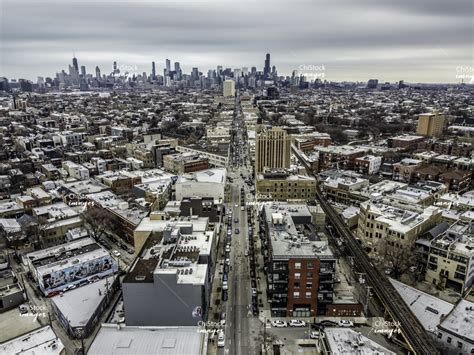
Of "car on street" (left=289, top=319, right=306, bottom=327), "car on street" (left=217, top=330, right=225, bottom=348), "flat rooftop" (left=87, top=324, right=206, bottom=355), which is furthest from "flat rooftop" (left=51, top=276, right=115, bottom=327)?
"car on street" (left=289, top=319, right=306, bottom=327)

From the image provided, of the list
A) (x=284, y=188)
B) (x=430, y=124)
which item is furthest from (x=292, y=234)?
(x=430, y=124)

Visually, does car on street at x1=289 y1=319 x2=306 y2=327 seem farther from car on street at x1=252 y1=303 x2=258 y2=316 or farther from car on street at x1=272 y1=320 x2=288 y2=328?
car on street at x1=252 y1=303 x2=258 y2=316

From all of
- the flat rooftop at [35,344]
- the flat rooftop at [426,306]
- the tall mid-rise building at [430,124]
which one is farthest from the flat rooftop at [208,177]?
the tall mid-rise building at [430,124]

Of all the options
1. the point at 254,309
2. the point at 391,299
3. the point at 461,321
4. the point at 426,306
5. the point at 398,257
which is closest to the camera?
the point at 461,321

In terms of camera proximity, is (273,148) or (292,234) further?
(273,148)

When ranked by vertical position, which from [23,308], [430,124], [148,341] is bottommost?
[23,308]

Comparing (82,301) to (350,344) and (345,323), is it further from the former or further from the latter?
(345,323)
